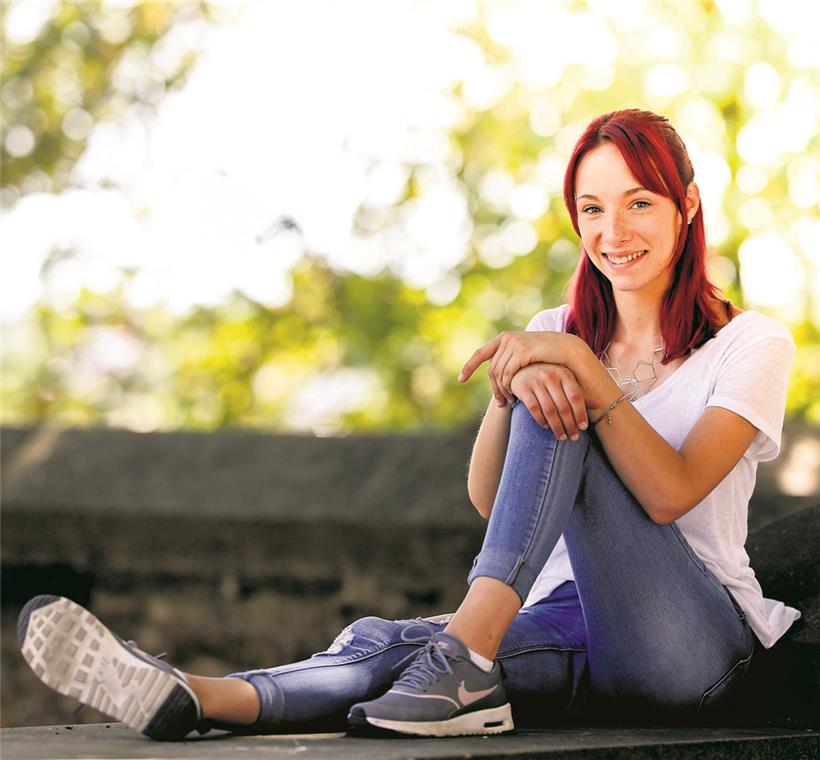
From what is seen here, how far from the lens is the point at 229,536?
14.2 feet

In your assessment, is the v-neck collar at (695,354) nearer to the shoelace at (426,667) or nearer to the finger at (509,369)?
the finger at (509,369)

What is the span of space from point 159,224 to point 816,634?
21.0 feet

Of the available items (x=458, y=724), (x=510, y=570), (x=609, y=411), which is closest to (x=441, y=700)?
(x=458, y=724)

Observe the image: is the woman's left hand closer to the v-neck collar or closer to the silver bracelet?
the silver bracelet

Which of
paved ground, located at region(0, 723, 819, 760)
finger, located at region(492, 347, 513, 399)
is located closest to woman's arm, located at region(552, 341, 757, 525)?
finger, located at region(492, 347, 513, 399)

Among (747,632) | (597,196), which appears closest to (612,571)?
(747,632)

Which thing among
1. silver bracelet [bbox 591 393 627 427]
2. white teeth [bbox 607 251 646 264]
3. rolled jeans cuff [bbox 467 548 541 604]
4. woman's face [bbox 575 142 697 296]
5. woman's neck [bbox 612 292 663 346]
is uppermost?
woman's face [bbox 575 142 697 296]

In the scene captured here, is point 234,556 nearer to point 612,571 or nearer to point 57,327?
point 612,571

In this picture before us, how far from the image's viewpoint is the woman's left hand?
210cm

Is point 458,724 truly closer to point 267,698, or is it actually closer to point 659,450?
point 267,698

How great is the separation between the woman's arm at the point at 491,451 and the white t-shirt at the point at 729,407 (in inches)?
9.3

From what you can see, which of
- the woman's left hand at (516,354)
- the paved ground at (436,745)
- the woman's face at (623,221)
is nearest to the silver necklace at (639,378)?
the woman's face at (623,221)

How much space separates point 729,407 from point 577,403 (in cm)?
31

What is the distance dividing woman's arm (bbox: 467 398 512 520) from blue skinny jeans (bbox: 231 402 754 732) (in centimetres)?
13
